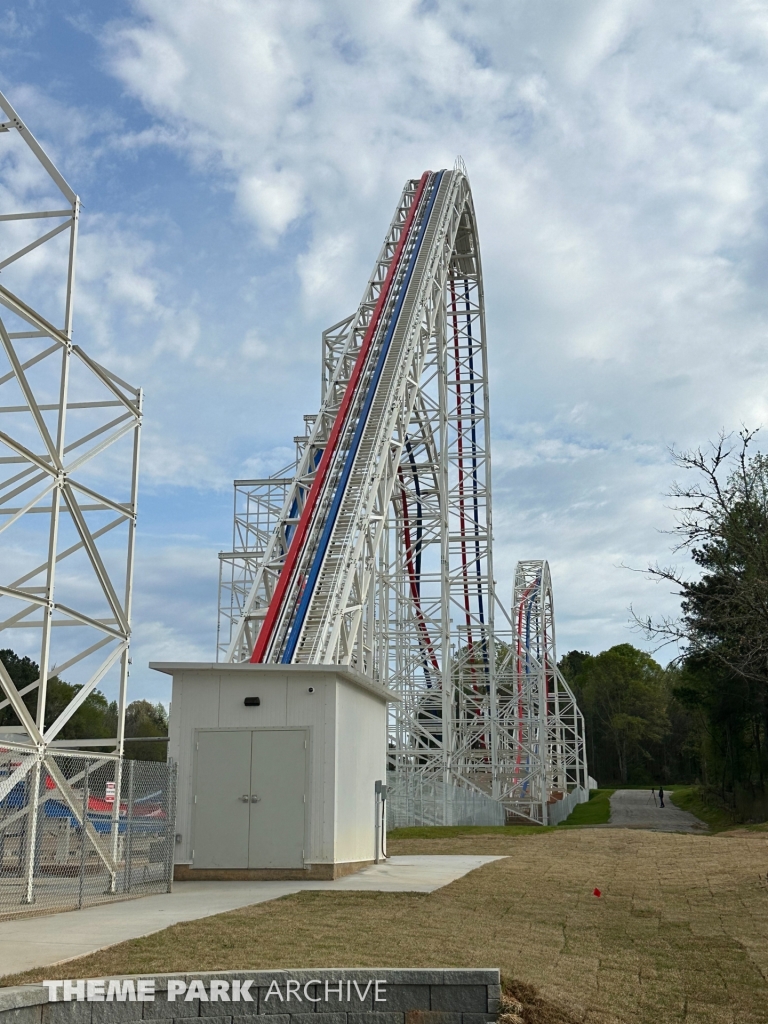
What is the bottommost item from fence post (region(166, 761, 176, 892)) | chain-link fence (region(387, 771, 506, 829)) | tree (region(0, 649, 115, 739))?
chain-link fence (region(387, 771, 506, 829))

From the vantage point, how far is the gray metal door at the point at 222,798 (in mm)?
14047

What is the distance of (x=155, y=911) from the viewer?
10266 millimetres

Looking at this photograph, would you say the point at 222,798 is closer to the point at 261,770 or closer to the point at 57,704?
the point at 261,770

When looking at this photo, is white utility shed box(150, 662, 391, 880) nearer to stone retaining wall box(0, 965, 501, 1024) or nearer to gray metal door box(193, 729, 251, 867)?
gray metal door box(193, 729, 251, 867)

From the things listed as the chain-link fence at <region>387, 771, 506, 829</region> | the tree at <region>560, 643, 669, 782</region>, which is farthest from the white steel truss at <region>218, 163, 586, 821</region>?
the tree at <region>560, 643, 669, 782</region>

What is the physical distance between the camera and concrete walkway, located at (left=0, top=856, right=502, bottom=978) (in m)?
7.57

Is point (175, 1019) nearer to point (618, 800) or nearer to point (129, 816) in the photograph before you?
point (129, 816)

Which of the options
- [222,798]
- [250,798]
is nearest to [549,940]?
[250,798]

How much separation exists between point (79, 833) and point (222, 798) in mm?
2623

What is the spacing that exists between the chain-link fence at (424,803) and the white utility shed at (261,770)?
10806 mm

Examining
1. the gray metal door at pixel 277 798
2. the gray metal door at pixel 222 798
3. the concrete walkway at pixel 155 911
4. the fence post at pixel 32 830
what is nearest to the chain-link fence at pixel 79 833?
the fence post at pixel 32 830

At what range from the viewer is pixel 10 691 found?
10.6m

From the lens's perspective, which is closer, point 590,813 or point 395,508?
point 395,508

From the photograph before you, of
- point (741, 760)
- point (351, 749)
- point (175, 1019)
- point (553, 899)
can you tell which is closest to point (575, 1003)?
point (175, 1019)
